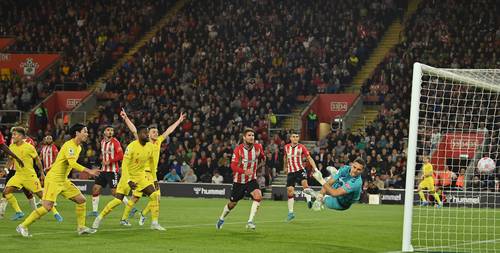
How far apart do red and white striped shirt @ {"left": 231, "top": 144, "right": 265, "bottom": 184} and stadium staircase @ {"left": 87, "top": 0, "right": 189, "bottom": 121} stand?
87.9 feet

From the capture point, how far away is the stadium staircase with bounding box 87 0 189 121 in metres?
47.0

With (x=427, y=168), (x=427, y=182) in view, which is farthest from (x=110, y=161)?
(x=427, y=182)

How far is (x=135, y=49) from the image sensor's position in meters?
51.3

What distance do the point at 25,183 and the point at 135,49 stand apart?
30699mm

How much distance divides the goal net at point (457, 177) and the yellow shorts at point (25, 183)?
29.2ft

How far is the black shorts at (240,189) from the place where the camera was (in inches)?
773

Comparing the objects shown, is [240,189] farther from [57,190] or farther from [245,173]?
[57,190]

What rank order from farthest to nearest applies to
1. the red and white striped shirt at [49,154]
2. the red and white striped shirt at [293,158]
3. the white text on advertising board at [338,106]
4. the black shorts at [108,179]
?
the white text on advertising board at [338,106]
the red and white striped shirt at [49,154]
the red and white striped shirt at [293,158]
the black shorts at [108,179]

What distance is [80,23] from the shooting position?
5228cm

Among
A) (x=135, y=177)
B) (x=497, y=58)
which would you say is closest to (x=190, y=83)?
(x=497, y=58)

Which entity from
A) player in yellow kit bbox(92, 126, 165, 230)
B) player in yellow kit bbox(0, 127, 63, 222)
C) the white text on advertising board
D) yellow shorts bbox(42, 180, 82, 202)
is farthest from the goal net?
player in yellow kit bbox(0, 127, 63, 222)

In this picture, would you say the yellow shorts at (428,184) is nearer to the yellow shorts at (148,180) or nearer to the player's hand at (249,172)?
the player's hand at (249,172)

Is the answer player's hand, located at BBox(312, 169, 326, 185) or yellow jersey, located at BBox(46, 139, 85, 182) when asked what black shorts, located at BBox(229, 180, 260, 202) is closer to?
player's hand, located at BBox(312, 169, 326, 185)

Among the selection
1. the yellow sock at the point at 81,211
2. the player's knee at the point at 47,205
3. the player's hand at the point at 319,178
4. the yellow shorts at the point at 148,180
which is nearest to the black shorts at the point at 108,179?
the yellow shorts at the point at 148,180
